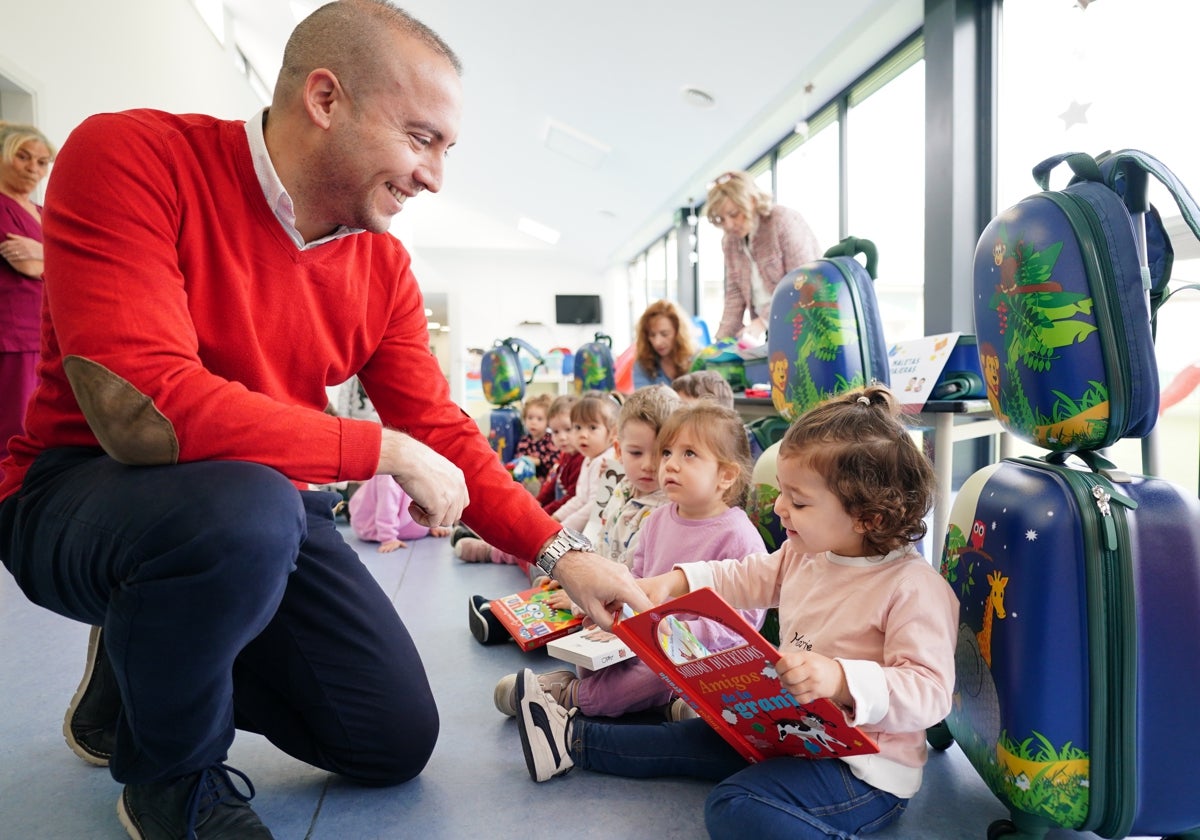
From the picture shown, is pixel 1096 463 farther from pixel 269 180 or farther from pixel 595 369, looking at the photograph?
pixel 595 369

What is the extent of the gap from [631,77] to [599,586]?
14.6 feet

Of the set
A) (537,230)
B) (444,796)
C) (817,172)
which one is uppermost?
(537,230)

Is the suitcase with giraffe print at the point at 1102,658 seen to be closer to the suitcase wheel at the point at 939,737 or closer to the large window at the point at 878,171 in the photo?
the suitcase wheel at the point at 939,737

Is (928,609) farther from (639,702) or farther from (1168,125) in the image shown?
(1168,125)

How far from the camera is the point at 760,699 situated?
101 cm

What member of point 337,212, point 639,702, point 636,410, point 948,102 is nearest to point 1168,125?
A: point 948,102

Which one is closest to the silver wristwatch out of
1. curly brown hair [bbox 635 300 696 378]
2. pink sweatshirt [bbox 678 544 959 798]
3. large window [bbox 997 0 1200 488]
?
pink sweatshirt [bbox 678 544 959 798]

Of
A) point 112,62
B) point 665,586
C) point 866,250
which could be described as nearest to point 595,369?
point 112,62

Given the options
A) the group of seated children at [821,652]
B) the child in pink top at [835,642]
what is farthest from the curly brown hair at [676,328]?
the child in pink top at [835,642]

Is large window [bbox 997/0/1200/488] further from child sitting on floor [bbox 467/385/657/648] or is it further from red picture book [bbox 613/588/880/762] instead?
red picture book [bbox 613/588/880/762]

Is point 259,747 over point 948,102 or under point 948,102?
under

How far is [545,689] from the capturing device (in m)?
1.54

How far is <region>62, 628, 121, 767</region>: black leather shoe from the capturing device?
1.31 meters

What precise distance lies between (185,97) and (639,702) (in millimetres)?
6003
